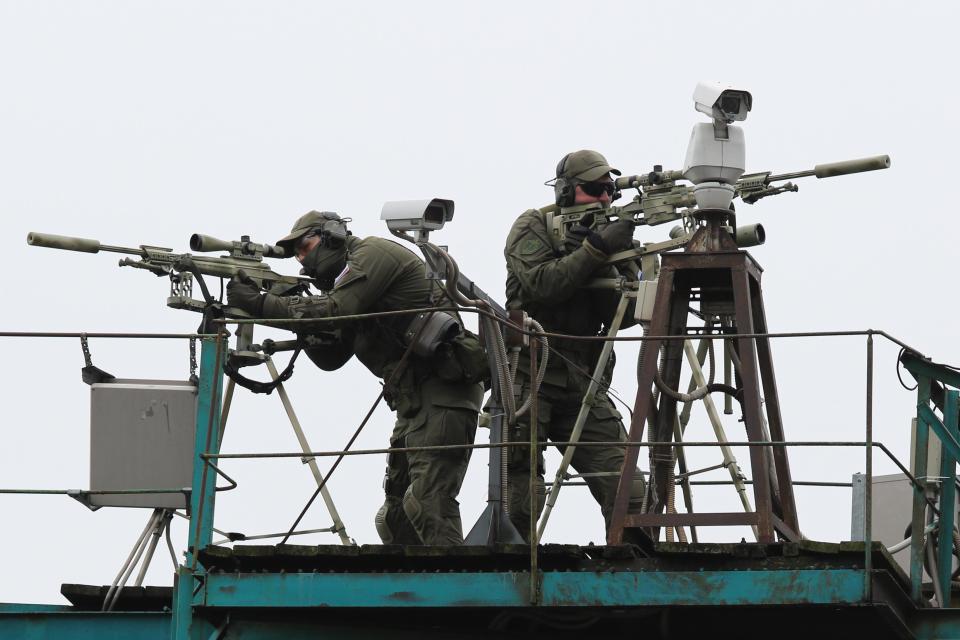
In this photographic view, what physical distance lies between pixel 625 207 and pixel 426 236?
1.97 meters

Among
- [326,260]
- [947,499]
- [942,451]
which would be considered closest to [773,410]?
[942,451]

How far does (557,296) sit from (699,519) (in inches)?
103

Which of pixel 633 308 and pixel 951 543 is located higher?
pixel 633 308

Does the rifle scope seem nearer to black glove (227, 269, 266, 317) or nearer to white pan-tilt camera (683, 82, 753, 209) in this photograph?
black glove (227, 269, 266, 317)

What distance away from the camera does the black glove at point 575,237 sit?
1412cm

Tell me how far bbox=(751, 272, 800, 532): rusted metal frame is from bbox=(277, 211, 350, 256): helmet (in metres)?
3.26

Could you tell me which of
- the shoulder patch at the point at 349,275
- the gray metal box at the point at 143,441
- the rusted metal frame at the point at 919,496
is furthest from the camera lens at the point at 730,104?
the gray metal box at the point at 143,441

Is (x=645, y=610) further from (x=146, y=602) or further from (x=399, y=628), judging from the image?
(x=146, y=602)

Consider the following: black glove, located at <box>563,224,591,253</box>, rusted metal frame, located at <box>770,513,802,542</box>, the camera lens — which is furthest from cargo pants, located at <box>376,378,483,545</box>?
the camera lens

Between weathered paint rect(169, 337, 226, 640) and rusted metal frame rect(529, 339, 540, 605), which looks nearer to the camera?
rusted metal frame rect(529, 339, 540, 605)

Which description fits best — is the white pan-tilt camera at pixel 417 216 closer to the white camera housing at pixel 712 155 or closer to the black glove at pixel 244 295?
the white camera housing at pixel 712 155

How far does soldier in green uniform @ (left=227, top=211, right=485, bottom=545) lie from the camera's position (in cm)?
1338

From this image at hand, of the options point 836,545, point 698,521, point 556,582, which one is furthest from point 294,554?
point 836,545

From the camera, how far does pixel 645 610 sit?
11.8 metres
